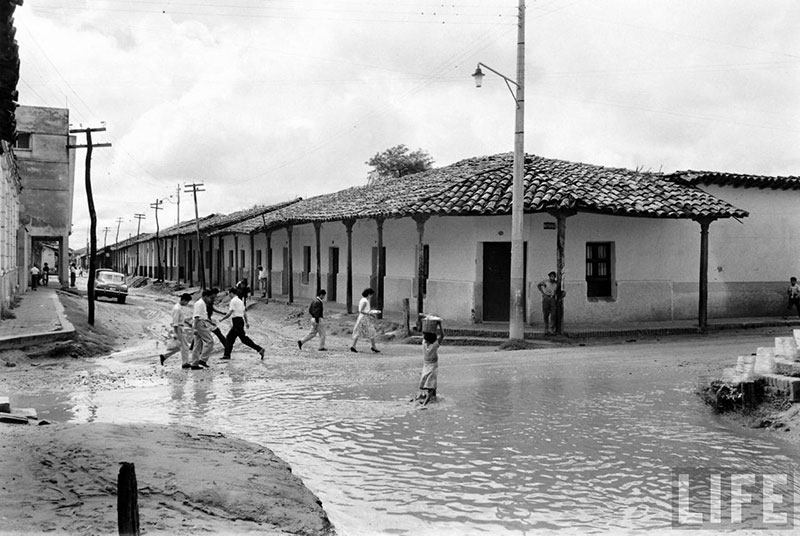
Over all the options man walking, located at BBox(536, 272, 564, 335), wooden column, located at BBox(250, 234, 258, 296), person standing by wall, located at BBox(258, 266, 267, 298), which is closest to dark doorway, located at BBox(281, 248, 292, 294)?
person standing by wall, located at BBox(258, 266, 267, 298)

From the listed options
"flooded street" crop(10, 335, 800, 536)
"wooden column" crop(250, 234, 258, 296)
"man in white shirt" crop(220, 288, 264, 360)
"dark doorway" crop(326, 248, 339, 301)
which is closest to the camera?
"flooded street" crop(10, 335, 800, 536)

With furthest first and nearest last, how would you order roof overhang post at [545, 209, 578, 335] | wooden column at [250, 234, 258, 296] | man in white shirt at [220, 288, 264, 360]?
wooden column at [250, 234, 258, 296] < roof overhang post at [545, 209, 578, 335] < man in white shirt at [220, 288, 264, 360]

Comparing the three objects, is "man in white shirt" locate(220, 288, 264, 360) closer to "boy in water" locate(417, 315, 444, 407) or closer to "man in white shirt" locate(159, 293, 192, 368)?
"man in white shirt" locate(159, 293, 192, 368)

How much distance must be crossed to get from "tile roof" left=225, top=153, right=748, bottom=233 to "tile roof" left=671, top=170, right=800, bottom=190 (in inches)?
10.6

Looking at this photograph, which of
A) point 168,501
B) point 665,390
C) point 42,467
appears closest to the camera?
point 168,501

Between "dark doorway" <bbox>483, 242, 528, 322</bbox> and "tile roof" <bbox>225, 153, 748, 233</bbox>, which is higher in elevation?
"tile roof" <bbox>225, 153, 748, 233</bbox>

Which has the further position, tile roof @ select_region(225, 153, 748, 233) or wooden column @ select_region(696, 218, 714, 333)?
wooden column @ select_region(696, 218, 714, 333)

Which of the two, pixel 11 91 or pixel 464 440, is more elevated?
pixel 11 91

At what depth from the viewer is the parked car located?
111 feet

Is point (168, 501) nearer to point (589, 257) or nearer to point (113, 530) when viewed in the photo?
point (113, 530)

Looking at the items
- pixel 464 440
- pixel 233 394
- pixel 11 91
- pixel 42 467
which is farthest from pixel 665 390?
pixel 11 91

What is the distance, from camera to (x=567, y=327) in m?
17.8

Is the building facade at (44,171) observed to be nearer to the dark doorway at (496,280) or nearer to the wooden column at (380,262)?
the wooden column at (380,262)

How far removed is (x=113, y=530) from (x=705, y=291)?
56.3 ft
